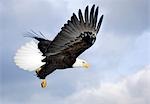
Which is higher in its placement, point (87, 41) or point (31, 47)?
point (31, 47)

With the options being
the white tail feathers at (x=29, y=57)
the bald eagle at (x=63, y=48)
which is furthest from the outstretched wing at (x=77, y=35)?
the white tail feathers at (x=29, y=57)

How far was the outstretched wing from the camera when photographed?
6.65m

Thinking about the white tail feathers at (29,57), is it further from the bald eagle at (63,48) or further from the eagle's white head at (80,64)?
the eagle's white head at (80,64)

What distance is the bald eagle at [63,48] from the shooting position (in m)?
6.71

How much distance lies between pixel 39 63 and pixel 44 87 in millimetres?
422

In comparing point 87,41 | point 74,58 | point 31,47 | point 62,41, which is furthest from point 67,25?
point 31,47

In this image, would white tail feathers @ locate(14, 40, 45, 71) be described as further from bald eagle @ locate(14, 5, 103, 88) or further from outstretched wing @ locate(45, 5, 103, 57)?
outstretched wing @ locate(45, 5, 103, 57)

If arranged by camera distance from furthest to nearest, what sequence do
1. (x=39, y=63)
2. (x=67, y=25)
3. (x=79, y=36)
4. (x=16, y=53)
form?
(x=16, y=53) → (x=39, y=63) → (x=79, y=36) → (x=67, y=25)

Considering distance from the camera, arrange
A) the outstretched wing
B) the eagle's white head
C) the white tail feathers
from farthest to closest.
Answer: the eagle's white head → the white tail feathers → the outstretched wing

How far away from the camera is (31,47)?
28.0 feet

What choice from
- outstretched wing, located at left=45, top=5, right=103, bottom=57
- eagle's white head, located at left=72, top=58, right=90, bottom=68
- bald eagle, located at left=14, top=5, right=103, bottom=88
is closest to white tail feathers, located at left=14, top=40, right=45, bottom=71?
bald eagle, located at left=14, top=5, right=103, bottom=88

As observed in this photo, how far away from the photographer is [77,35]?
23.1ft

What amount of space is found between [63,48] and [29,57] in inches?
47.3

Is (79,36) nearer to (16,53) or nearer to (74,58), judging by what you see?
(74,58)
